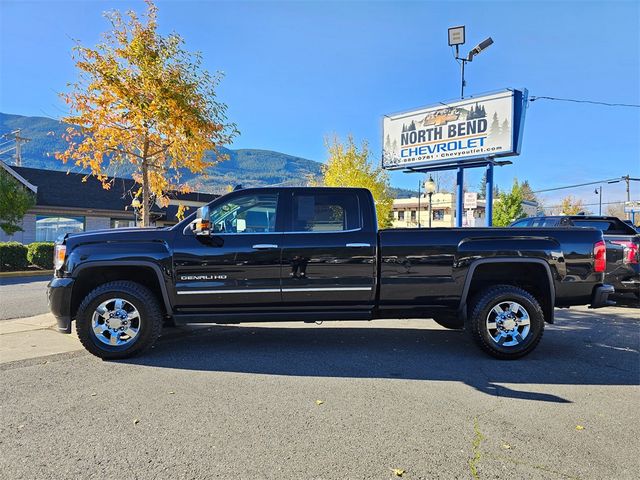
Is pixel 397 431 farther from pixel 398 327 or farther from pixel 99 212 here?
pixel 99 212

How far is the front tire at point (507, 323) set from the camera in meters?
5.20

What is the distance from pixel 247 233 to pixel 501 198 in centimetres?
4609

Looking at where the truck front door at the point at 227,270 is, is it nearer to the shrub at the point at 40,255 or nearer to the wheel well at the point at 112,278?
the wheel well at the point at 112,278

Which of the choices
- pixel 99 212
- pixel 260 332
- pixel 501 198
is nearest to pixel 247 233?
pixel 260 332

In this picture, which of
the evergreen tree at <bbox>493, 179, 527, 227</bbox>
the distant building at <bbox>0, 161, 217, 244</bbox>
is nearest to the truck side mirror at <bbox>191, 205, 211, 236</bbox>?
the distant building at <bbox>0, 161, 217, 244</bbox>

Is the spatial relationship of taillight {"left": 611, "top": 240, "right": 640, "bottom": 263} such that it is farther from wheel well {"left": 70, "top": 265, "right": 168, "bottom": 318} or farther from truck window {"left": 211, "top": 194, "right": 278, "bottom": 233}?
wheel well {"left": 70, "top": 265, "right": 168, "bottom": 318}

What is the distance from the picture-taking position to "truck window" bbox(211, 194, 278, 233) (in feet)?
17.4

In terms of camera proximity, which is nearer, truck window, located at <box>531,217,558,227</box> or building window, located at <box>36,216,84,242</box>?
truck window, located at <box>531,217,558,227</box>

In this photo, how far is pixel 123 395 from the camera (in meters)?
4.01

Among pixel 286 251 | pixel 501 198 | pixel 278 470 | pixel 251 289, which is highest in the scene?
pixel 501 198

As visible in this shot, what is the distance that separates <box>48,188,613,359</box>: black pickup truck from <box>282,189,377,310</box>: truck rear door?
1cm

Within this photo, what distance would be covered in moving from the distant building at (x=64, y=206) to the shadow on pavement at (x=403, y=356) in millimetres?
18981

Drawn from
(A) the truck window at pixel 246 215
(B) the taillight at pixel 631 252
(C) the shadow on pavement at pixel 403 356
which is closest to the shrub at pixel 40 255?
(C) the shadow on pavement at pixel 403 356

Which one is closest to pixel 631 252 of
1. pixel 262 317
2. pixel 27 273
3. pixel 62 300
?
pixel 262 317
